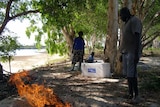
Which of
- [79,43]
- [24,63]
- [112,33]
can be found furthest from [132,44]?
[24,63]

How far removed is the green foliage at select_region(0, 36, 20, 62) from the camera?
15156 mm

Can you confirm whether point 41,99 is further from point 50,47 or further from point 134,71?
point 50,47

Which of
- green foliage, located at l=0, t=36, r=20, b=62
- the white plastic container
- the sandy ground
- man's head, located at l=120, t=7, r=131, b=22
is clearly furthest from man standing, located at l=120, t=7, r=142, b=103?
the sandy ground

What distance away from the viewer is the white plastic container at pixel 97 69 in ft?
38.7

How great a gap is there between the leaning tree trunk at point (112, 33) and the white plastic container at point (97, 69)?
1133 millimetres

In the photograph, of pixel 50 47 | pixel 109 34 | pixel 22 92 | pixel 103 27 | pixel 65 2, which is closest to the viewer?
pixel 22 92

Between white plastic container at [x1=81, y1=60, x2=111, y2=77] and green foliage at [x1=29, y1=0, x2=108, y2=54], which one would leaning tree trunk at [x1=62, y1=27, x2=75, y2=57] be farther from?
white plastic container at [x1=81, y1=60, x2=111, y2=77]

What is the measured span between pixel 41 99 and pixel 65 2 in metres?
7.95

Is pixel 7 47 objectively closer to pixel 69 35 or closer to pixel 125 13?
pixel 125 13

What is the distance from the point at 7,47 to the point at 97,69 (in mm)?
5523

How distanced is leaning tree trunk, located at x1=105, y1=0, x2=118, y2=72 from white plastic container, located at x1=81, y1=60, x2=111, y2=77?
1.13 m

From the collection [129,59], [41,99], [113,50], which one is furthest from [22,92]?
[113,50]

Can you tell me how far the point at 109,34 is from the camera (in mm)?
13047

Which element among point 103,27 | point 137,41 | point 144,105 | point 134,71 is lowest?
point 144,105
